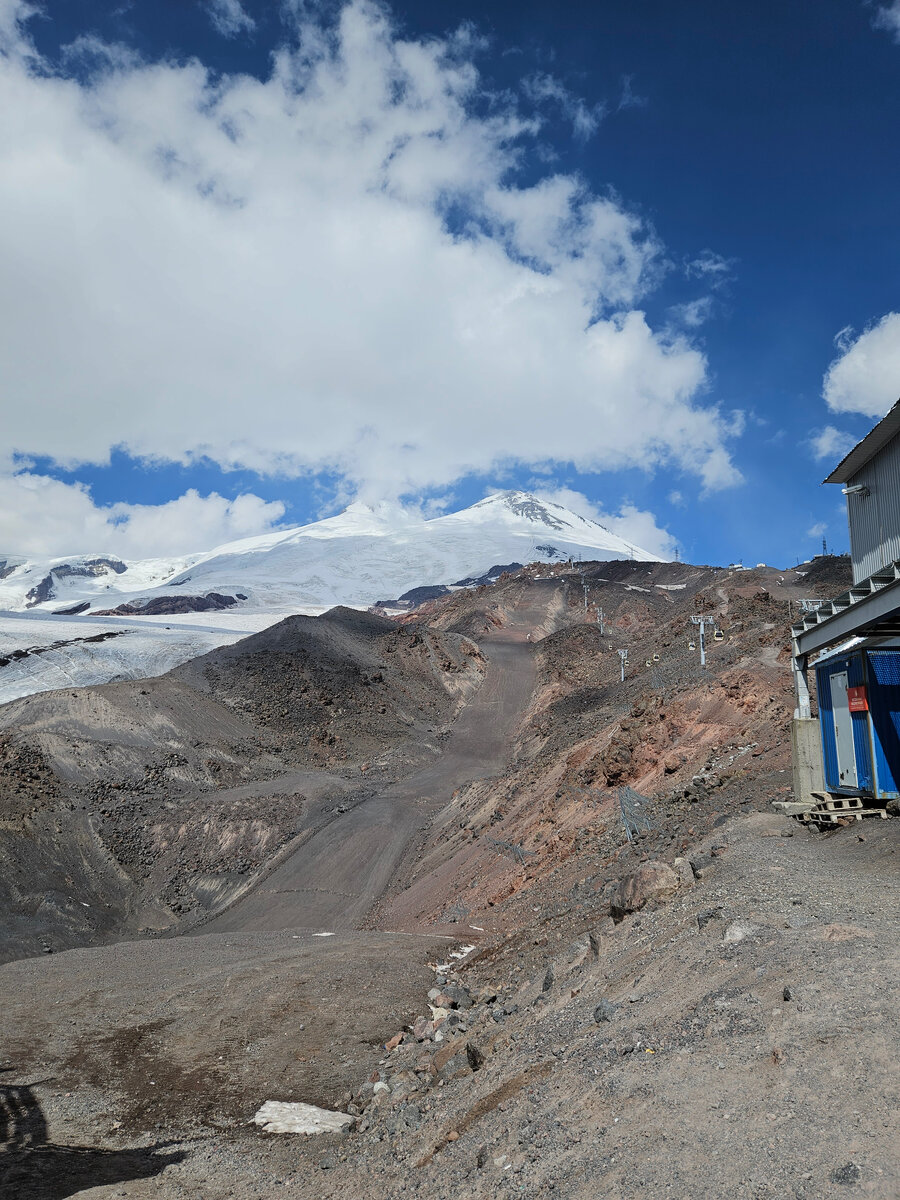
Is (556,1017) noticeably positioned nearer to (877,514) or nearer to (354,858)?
(877,514)

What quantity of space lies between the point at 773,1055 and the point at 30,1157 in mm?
9909

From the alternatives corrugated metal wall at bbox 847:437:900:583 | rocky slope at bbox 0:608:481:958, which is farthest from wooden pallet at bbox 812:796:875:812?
rocky slope at bbox 0:608:481:958

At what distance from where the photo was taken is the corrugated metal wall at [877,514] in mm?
16922

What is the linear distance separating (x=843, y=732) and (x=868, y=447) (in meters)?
6.37

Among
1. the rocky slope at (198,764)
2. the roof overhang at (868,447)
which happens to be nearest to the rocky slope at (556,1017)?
the roof overhang at (868,447)

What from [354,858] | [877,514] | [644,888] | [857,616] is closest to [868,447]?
[877,514]

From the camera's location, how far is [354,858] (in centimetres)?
3481

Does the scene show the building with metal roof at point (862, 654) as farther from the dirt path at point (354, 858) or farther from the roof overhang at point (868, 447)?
the dirt path at point (354, 858)

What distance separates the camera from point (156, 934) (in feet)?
105

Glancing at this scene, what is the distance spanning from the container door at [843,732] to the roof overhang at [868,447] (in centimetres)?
516

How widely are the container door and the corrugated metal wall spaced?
2.47 m

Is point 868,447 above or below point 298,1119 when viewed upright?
above

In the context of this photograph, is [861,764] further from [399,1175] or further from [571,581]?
[571,581]

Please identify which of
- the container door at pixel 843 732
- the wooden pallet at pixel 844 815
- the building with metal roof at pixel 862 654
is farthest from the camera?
the container door at pixel 843 732
